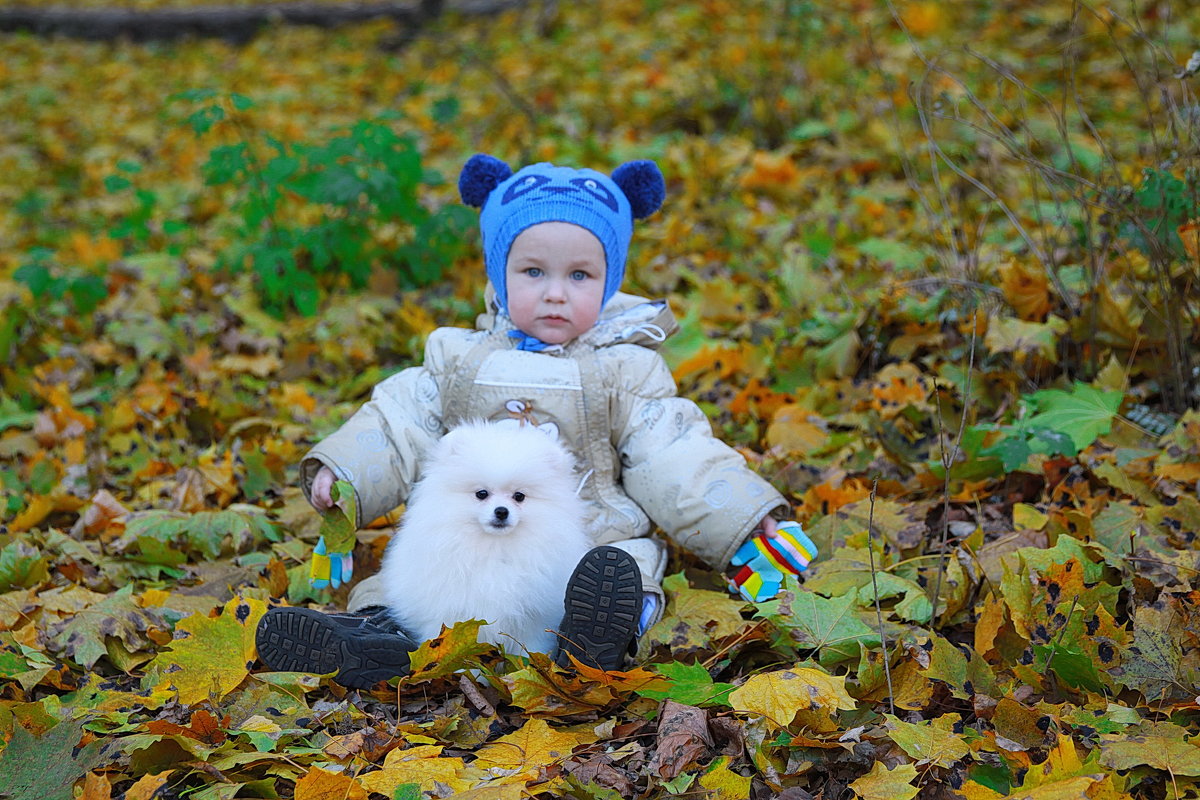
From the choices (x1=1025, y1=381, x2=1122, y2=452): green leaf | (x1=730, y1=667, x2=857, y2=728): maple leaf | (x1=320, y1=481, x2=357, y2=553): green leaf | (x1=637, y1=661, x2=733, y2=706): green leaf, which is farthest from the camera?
(x1=1025, y1=381, x2=1122, y2=452): green leaf

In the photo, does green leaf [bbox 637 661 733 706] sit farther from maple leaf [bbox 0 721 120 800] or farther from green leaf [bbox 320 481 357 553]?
maple leaf [bbox 0 721 120 800]

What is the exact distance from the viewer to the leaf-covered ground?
2098mm

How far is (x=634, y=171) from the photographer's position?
2949mm

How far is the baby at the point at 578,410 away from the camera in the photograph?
268 cm

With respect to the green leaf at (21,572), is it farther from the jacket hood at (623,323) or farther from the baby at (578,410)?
the jacket hood at (623,323)

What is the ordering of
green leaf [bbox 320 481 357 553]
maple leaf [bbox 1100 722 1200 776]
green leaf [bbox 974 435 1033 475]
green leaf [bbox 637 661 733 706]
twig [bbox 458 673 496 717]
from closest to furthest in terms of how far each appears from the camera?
1. maple leaf [bbox 1100 722 1200 776]
2. green leaf [bbox 637 661 733 706]
3. twig [bbox 458 673 496 717]
4. green leaf [bbox 320 481 357 553]
5. green leaf [bbox 974 435 1033 475]

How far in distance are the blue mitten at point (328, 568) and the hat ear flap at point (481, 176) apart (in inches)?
43.1

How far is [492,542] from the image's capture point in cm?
238

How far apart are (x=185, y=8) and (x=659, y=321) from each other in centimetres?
1203

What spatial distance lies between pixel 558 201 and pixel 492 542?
956 mm

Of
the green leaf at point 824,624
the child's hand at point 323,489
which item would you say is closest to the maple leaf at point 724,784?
the green leaf at point 824,624

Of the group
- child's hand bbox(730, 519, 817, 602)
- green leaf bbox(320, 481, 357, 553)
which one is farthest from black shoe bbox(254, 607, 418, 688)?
child's hand bbox(730, 519, 817, 602)

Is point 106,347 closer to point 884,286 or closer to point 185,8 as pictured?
point 884,286

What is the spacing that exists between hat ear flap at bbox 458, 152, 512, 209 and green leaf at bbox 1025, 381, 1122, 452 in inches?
68.1
